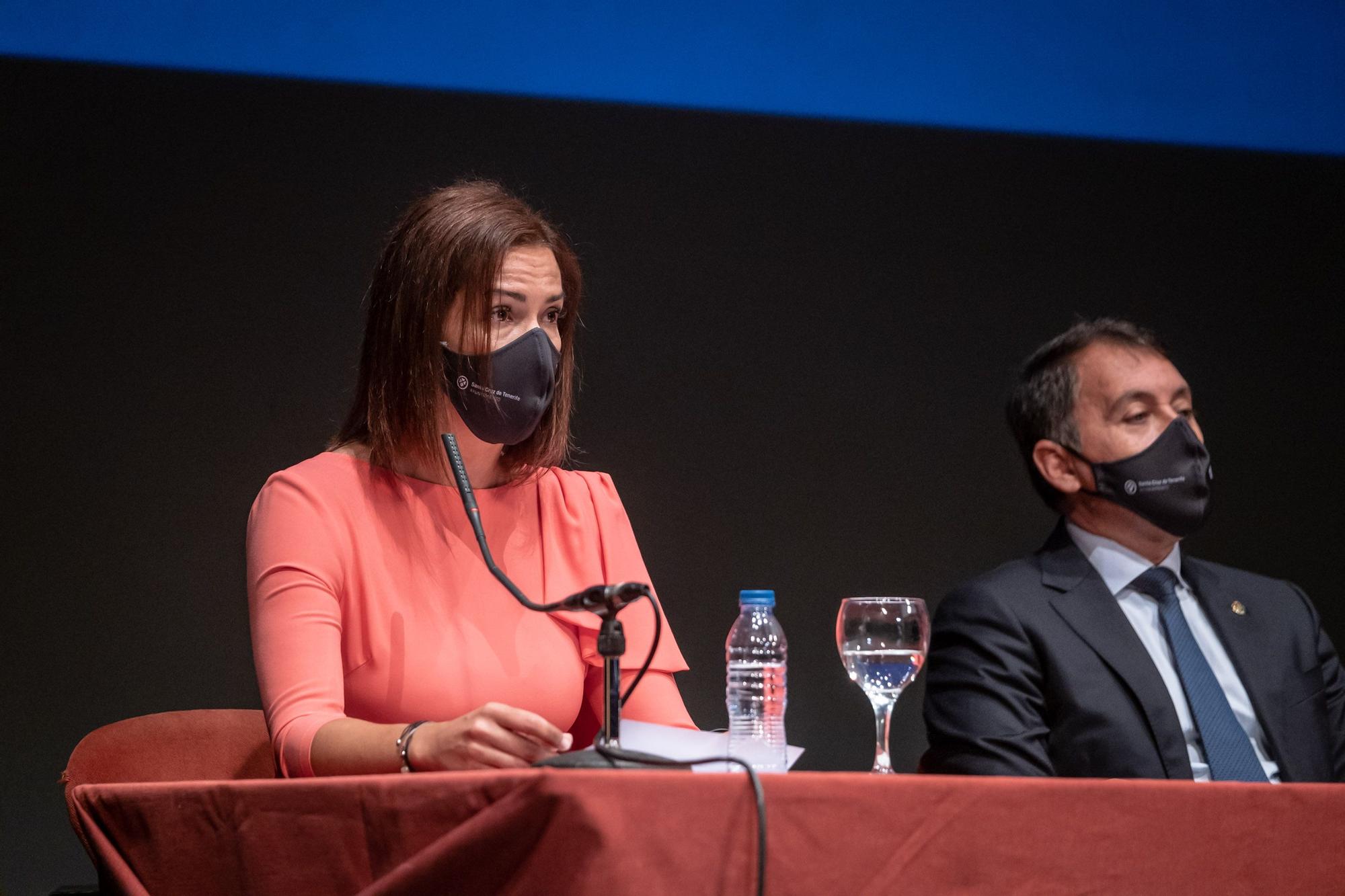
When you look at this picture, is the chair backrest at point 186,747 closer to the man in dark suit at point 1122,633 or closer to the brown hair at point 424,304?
the brown hair at point 424,304

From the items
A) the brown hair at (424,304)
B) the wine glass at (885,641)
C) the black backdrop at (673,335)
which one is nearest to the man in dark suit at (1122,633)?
the wine glass at (885,641)

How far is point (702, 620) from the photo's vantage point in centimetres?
283

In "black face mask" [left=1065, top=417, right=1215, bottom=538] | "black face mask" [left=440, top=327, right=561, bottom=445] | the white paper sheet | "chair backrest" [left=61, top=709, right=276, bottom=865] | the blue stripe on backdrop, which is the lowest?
"chair backrest" [left=61, top=709, right=276, bottom=865]

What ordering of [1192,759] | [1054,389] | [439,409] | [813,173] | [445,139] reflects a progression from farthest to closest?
[813,173] → [445,139] → [1054,389] → [1192,759] → [439,409]

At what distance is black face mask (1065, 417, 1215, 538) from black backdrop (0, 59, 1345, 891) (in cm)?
92

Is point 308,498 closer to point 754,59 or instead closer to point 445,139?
point 445,139

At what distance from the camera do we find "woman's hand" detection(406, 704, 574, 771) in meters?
1.07

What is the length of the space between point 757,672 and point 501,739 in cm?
49

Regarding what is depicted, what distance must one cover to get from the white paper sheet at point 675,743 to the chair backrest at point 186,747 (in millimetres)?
885

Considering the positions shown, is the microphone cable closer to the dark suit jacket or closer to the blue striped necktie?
the dark suit jacket

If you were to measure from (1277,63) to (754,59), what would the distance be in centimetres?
139

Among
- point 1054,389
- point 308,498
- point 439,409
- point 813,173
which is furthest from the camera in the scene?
point 813,173

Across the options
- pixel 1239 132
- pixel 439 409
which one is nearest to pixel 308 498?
pixel 439 409

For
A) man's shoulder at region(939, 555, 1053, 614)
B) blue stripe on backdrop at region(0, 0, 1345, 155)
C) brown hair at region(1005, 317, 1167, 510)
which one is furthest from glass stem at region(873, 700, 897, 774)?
blue stripe on backdrop at region(0, 0, 1345, 155)
